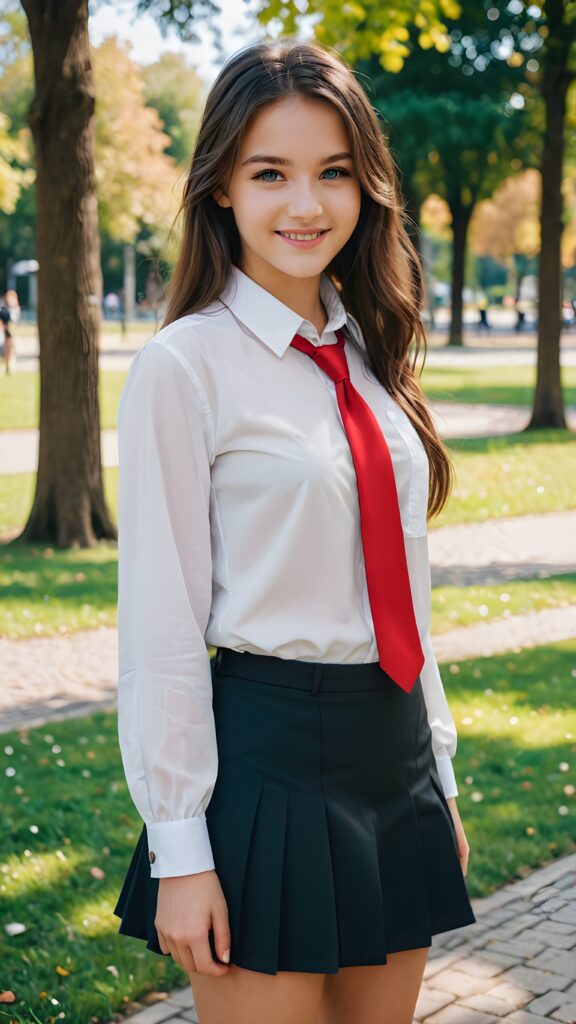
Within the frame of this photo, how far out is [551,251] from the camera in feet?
57.3

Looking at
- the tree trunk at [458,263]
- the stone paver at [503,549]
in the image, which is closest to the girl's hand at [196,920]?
the stone paver at [503,549]

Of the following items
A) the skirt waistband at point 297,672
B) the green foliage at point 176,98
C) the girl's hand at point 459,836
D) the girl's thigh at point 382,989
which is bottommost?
the girl's thigh at point 382,989

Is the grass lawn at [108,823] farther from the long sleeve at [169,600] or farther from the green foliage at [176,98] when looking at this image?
the green foliage at [176,98]

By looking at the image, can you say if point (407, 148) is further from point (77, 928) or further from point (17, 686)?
point (77, 928)

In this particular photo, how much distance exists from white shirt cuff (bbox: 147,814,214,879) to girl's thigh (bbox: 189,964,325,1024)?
18cm

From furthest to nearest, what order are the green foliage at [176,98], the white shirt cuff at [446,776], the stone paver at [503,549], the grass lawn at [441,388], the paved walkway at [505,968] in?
the green foliage at [176,98]
the grass lawn at [441,388]
the stone paver at [503,549]
the paved walkway at [505,968]
the white shirt cuff at [446,776]

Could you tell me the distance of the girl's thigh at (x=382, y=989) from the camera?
6.93 ft

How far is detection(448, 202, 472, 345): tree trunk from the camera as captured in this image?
39.4 m

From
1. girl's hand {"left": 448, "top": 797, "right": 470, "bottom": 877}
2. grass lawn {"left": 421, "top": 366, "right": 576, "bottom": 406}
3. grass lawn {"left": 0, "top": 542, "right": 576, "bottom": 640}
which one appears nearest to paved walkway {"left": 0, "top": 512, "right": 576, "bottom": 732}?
grass lawn {"left": 0, "top": 542, "right": 576, "bottom": 640}

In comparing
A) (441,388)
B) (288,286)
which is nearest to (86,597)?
(288,286)

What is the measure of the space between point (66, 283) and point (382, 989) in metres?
8.46

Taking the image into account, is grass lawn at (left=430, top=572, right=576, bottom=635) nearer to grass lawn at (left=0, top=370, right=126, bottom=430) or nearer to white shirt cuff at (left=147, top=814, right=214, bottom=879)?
white shirt cuff at (left=147, top=814, right=214, bottom=879)

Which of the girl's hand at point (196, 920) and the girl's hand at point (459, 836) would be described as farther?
the girl's hand at point (459, 836)

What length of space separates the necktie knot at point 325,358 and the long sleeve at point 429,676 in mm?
309
